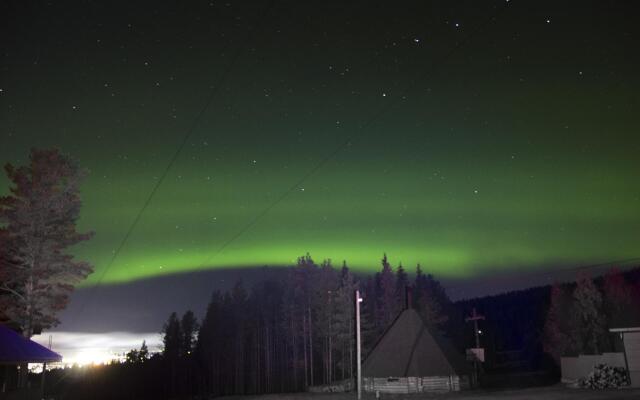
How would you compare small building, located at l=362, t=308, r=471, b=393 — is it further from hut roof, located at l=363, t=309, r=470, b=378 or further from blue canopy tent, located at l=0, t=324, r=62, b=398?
blue canopy tent, located at l=0, t=324, r=62, b=398

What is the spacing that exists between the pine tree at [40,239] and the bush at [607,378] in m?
35.8

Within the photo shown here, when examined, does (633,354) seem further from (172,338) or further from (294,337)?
(172,338)

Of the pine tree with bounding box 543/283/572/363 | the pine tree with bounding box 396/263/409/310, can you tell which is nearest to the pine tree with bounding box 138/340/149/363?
the pine tree with bounding box 396/263/409/310

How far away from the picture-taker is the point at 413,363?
44062mm

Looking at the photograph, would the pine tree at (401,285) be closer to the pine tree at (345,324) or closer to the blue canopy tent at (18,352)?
the pine tree at (345,324)

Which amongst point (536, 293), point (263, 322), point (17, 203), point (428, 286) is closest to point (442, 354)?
point (17, 203)

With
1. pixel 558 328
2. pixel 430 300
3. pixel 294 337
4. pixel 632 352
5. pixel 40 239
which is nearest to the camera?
pixel 40 239

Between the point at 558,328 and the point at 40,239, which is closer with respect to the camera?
the point at 40,239

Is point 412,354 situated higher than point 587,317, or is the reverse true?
point 587,317

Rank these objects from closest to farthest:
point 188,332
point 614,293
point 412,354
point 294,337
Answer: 1. point 412,354
2. point 614,293
3. point 294,337
4. point 188,332

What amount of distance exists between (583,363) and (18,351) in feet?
141

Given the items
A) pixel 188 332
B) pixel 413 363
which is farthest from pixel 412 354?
pixel 188 332

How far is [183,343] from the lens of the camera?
127250mm

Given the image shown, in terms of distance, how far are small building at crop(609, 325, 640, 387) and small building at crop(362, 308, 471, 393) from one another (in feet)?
46.5
